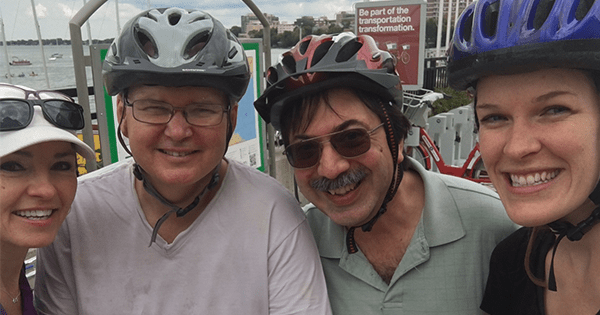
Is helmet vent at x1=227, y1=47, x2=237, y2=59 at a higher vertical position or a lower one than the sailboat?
higher

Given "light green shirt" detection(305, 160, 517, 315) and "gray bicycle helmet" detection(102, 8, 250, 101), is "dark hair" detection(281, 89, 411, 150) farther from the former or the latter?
"light green shirt" detection(305, 160, 517, 315)

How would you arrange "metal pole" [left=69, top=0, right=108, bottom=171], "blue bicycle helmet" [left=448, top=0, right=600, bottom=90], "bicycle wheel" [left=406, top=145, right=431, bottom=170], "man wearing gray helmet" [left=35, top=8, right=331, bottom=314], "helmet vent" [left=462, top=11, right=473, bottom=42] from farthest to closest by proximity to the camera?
"bicycle wheel" [left=406, top=145, right=431, bottom=170], "metal pole" [left=69, top=0, right=108, bottom=171], "man wearing gray helmet" [left=35, top=8, right=331, bottom=314], "helmet vent" [left=462, top=11, right=473, bottom=42], "blue bicycle helmet" [left=448, top=0, right=600, bottom=90]

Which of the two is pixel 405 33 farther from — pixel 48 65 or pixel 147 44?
pixel 147 44

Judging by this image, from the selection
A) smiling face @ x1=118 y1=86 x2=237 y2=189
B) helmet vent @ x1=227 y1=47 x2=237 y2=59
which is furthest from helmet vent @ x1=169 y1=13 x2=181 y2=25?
smiling face @ x1=118 y1=86 x2=237 y2=189

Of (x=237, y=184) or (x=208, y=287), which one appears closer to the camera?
(x=208, y=287)

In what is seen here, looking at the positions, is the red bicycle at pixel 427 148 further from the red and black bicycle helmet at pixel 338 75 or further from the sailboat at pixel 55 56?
the red and black bicycle helmet at pixel 338 75

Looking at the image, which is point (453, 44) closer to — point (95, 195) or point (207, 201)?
point (207, 201)

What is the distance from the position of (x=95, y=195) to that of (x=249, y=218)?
72 cm

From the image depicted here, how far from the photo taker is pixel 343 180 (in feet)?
7.06

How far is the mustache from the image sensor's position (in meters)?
2.15

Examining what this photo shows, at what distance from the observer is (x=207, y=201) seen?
7.21 feet

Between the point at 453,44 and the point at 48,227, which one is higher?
the point at 453,44

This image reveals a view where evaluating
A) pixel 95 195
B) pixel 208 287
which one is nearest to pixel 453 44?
pixel 208 287

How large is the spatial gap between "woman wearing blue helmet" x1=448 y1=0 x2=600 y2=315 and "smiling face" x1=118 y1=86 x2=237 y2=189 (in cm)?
108
